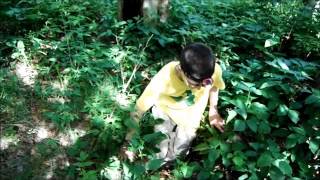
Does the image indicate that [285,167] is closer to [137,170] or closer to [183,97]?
[183,97]

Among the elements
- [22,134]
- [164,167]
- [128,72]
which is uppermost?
[128,72]

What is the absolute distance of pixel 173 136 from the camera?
3436mm

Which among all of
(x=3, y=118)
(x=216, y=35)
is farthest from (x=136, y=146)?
(x=216, y=35)

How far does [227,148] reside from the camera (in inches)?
124

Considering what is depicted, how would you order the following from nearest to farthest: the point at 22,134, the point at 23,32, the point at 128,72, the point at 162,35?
1. the point at 22,134
2. the point at 128,72
3. the point at 162,35
4. the point at 23,32

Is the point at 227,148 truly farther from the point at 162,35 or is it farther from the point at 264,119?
the point at 162,35

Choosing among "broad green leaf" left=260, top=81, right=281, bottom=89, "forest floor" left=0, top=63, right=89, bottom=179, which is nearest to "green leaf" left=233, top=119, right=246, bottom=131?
"broad green leaf" left=260, top=81, right=281, bottom=89

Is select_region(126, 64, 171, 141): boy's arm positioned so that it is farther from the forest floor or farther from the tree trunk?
the tree trunk

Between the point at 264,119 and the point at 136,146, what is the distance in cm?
104

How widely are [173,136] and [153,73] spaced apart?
82cm

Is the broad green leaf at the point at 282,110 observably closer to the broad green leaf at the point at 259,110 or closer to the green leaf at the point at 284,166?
the broad green leaf at the point at 259,110

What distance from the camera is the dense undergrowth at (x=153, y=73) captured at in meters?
3.11

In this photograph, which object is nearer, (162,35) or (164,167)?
(164,167)

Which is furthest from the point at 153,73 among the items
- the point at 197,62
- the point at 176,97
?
the point at 197,62
